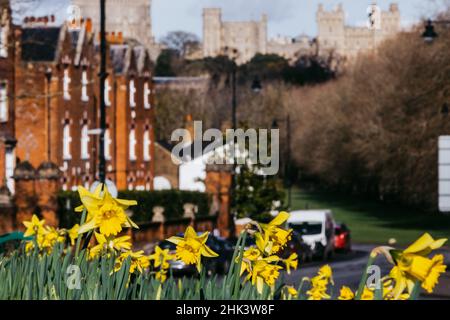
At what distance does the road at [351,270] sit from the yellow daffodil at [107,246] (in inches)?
411

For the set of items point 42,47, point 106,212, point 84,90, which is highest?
point 42,47

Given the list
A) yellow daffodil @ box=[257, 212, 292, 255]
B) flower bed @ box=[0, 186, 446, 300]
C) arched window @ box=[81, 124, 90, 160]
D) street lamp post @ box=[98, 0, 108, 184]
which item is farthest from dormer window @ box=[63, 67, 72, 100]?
yellow daffodil @ box=[257, 212, 292, 255]

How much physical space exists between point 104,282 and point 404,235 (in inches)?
2364

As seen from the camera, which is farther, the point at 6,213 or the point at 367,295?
the point at 6,213

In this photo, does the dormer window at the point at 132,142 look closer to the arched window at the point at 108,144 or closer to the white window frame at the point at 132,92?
the white window frame at the point at 132,92

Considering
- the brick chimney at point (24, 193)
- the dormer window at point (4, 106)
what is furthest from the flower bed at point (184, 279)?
the dormer window at point (4, 106)

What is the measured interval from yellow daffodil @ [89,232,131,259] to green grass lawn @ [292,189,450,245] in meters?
39.2

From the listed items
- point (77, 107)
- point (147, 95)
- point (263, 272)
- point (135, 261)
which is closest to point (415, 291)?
point (263, 272)

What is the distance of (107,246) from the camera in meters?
7.09

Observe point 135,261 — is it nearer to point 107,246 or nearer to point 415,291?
point 107,246

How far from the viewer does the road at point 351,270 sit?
2698cm

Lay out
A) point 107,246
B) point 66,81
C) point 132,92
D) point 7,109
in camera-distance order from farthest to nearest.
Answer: point 132,92, point 66,81, point 7,109, point 107,246

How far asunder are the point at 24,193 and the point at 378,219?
54120 mm

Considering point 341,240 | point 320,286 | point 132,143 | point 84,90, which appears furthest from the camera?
point 132,143
